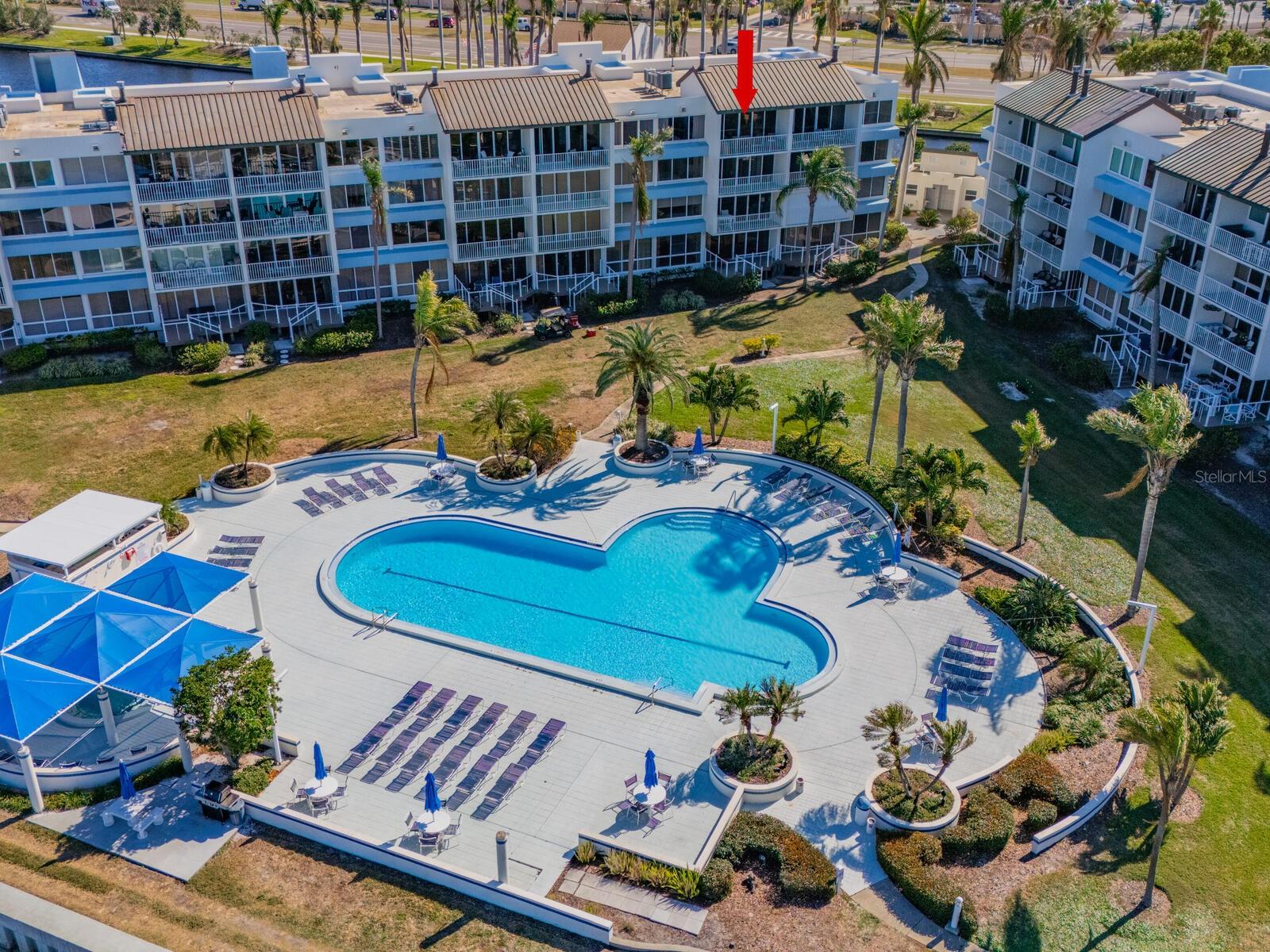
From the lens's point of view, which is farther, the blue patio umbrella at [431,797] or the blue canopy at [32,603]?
the blue canopy at [32,603]

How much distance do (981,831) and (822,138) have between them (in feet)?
148

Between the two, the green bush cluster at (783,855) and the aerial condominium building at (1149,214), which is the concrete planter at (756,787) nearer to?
the green bush cluster at (783,855)

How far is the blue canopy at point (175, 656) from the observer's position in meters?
34.7

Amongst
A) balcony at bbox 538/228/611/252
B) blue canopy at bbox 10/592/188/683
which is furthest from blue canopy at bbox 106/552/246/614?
balcony at bbox 538/228/611/252

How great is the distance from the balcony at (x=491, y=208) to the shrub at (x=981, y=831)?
40.5m

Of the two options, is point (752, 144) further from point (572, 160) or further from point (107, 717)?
point (107, 717)

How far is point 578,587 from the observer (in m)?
43.5

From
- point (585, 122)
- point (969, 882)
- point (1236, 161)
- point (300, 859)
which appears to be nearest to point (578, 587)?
point (300, 859)

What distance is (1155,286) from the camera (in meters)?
54.8

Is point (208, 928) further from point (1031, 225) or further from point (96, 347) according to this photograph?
point (1031, 225)

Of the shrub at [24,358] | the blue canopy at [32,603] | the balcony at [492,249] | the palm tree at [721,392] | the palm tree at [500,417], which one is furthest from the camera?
the balcony at [492,249]

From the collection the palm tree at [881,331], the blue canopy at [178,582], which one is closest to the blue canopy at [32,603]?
the blue canopy at [178,582]

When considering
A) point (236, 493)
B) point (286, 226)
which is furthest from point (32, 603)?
point (286, 226)

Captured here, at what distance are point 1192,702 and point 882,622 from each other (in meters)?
11.2
